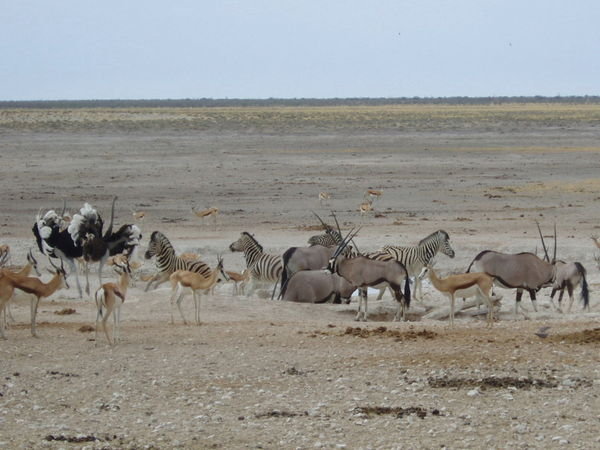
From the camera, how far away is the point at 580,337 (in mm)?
11875

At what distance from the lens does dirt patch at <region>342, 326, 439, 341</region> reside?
479 inches

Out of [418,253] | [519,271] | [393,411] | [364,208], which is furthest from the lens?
[364,208]

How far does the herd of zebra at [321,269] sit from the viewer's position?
13.1 metres

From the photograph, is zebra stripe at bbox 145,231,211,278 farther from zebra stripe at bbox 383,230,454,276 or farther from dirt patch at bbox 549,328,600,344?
dirt patch at bbox 549,328,600,344

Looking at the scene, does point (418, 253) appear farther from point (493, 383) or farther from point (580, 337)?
point (493, 383)

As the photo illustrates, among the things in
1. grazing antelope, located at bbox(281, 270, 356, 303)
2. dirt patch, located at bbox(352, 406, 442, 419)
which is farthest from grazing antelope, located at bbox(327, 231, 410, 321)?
dirt patch, located at bbox(352, 406, 442, 419)

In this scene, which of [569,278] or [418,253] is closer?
[569,278]

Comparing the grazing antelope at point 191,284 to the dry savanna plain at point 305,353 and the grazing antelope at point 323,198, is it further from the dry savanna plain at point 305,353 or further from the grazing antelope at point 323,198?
the grazing antelope at point 323,198

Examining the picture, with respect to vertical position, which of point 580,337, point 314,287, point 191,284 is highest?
point 191,284

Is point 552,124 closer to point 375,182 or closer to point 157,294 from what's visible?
point 375,182

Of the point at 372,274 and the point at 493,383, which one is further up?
the point at 372,274

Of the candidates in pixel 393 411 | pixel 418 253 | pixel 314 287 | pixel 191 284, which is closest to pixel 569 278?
pixel 418 253

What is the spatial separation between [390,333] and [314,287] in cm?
437

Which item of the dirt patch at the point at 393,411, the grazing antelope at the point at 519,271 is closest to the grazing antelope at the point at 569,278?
the grazing antelope at the point at 519,271
